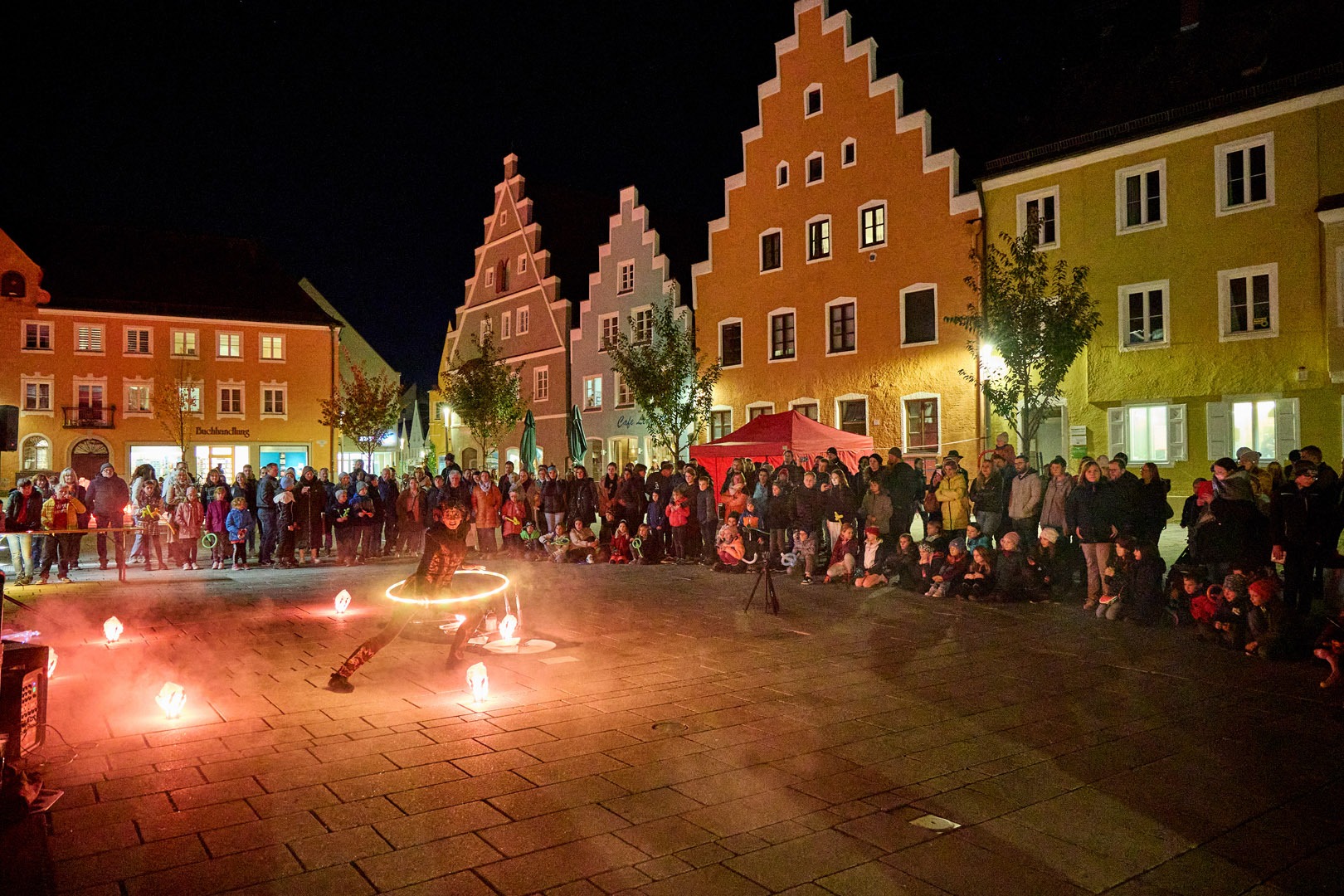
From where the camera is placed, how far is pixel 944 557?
13414 mm

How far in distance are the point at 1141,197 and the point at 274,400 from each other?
125 ft

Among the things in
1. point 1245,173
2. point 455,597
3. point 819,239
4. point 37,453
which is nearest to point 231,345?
point 37,453

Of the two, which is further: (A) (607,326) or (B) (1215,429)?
(A) (607,326)

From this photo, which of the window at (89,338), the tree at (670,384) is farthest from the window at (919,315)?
the window at (89,338)

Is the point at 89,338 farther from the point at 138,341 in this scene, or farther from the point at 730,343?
the point at 730,343

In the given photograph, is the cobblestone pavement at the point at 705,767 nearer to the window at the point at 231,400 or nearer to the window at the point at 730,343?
the window at the point at 730,343

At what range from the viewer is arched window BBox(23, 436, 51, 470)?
40.8 meters

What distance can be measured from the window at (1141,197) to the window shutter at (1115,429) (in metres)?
4.29

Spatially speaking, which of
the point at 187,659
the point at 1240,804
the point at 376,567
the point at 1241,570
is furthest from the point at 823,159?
the point at 1240,804

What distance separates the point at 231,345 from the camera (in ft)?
148

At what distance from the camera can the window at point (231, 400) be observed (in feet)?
146

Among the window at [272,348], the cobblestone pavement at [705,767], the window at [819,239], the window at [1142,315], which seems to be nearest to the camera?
the cobblestone pavement at [705,767]

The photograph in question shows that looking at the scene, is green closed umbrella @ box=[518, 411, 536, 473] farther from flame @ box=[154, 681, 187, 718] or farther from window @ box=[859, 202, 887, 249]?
flame @ box=[154, 681, 187, 718]

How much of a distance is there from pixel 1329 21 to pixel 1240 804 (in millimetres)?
22555
